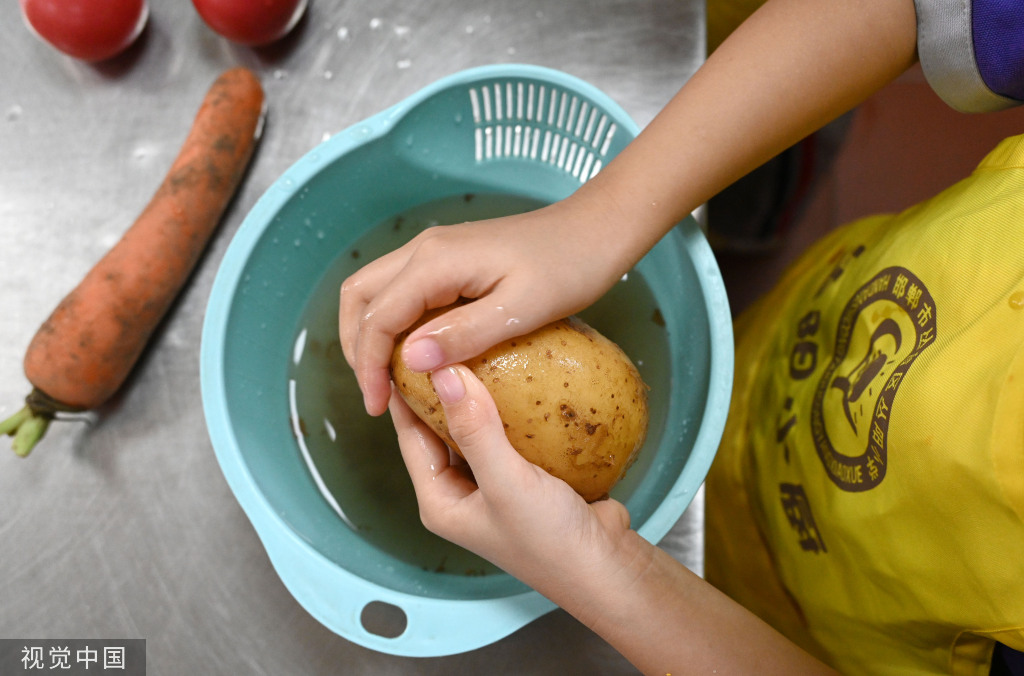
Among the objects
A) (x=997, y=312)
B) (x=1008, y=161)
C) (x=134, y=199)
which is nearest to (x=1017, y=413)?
(x=997, y=312)

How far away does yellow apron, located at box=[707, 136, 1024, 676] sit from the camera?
545 mm

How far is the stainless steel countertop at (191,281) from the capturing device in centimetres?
82

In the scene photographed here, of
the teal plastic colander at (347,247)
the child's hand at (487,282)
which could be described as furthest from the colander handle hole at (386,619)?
the child's hand at (487,282)

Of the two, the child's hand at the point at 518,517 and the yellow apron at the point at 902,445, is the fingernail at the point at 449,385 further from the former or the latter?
the yellow apron at the point at 902,445

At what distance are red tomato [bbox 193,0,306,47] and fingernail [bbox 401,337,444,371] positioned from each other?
550 millimetres

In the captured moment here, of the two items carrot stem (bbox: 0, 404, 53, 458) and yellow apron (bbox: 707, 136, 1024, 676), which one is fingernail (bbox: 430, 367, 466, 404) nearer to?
yellow apron (bbox: 707, 136, 1024, 676)

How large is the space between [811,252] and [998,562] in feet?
1.68

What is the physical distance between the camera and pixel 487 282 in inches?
23.0

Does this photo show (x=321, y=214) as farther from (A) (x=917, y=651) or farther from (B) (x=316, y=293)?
(A) (x=917, y=651)

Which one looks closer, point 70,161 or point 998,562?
point 998,562

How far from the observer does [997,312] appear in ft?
1.80

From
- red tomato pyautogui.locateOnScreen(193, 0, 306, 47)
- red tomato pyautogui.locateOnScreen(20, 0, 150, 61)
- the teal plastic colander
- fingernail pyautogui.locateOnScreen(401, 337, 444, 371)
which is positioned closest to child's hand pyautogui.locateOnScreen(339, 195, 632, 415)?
fingernail pyautogui.locateOnScreen(401, 337, 444, 371)

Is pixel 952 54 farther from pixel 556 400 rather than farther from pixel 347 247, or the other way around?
pixel 347 247

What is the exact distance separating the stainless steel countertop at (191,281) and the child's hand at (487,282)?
0.36m
